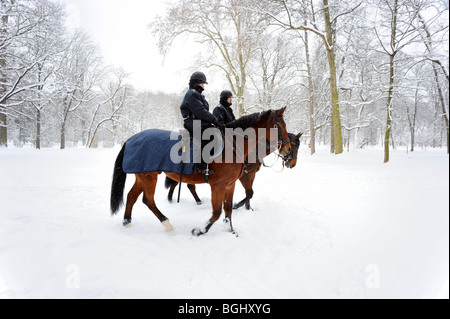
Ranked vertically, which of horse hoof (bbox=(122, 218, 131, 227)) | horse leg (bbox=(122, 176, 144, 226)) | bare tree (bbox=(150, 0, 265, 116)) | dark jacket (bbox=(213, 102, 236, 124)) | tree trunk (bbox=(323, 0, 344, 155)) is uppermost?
bare tree (bbox=(150, 0, 265, 116))

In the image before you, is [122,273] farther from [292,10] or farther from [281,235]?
[292,10]

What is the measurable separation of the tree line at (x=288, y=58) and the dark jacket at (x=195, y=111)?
2545 millimetres

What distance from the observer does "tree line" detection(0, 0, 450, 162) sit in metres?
5.10

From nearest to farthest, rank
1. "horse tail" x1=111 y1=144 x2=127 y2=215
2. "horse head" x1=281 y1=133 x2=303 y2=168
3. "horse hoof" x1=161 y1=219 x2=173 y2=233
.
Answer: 1. "horse hoof" x1=161 y1=219 x2=173 y2=233
2. "horse tail" x1=111 y1=144 x2=127 y2=215
3. "horse head" x1=281 y1=133 x2=303 y2=168

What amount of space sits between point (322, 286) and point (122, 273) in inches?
81.8

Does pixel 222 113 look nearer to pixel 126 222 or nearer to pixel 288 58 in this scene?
pixel 126 222

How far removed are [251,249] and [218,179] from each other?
1.11 meters

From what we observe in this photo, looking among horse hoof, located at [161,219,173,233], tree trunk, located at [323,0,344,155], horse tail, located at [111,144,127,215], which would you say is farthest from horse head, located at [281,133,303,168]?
tree trunk, located at [323,0,344,155]

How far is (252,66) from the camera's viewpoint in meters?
15.9

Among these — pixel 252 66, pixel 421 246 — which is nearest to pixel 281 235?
pixel 421 246

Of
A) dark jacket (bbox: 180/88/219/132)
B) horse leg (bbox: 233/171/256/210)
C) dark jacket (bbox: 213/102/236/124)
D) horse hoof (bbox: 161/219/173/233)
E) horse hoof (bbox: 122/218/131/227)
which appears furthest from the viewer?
dark jacket (bbox: 213/102/236/124)

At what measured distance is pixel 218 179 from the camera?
3.22 m

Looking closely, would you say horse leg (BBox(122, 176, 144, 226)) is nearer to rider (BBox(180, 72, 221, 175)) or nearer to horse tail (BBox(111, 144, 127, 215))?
horse tail (BBox(111, 144, 127, 215))

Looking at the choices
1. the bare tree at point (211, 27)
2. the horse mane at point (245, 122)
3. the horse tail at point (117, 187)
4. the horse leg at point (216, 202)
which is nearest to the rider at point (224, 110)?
the horse mane at point (245, 122)
